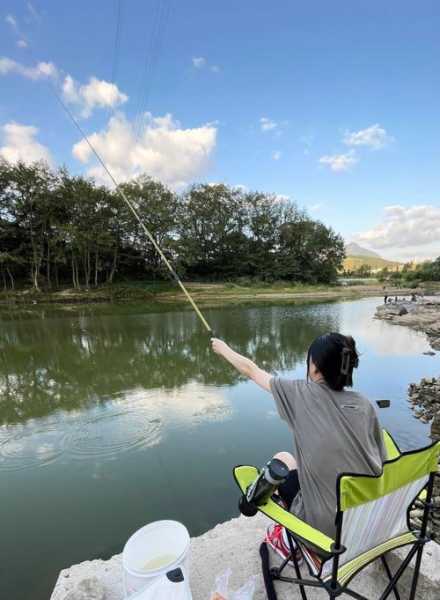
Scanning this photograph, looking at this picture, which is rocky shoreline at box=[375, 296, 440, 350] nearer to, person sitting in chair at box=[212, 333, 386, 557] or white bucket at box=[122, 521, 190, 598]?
person sitting in chair at box=[212, 333, 386, 557]

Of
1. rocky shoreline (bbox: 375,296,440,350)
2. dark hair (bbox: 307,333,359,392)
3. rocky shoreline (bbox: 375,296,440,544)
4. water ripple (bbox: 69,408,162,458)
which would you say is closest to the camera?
dark hair (bbox: 307,333,359,392)

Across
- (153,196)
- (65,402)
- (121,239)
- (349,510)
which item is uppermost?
(153,196)

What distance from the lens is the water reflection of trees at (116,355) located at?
19.5 feet

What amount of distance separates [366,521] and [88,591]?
136 cm

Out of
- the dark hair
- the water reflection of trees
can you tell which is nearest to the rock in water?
the dark hair

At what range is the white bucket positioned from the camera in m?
1.53

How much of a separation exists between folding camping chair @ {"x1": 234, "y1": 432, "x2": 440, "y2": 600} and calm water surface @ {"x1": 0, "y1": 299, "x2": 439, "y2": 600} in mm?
1668

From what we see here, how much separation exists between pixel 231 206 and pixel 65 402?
35237mm

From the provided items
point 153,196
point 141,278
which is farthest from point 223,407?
point 141,278

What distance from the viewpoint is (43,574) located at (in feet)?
7.38

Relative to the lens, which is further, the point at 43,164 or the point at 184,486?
the point at 43,164

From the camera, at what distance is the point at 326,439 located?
1.33 m

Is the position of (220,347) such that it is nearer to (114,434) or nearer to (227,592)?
(227,592)

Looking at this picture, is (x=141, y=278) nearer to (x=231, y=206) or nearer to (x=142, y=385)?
(x=231, y=206)
